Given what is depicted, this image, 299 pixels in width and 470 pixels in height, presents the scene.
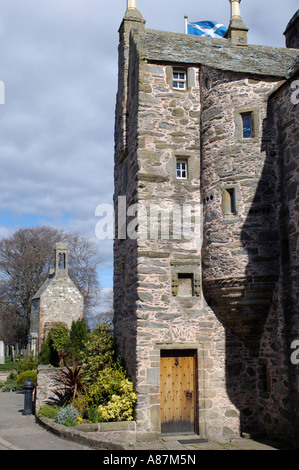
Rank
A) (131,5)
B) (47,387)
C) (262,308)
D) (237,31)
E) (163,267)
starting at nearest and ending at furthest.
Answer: (262,308)
(163,267)
(47,387)
(131,5)
(237,31)

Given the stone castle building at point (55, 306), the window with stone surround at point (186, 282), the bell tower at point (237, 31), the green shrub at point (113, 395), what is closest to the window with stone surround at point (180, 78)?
the bell tower at point (237, 31)

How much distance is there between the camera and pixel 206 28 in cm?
1756

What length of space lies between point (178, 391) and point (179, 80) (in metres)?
8.85

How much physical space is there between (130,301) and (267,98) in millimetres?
6760

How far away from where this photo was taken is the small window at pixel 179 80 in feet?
44.2

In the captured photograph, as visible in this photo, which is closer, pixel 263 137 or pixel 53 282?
pixel 263 137

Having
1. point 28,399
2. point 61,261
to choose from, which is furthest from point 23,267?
point 28,399

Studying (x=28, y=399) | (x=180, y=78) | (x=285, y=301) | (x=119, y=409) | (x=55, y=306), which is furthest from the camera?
(x=55, y=306)

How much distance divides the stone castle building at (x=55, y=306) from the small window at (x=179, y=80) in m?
21.2

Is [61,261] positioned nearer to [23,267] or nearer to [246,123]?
[23,267]
